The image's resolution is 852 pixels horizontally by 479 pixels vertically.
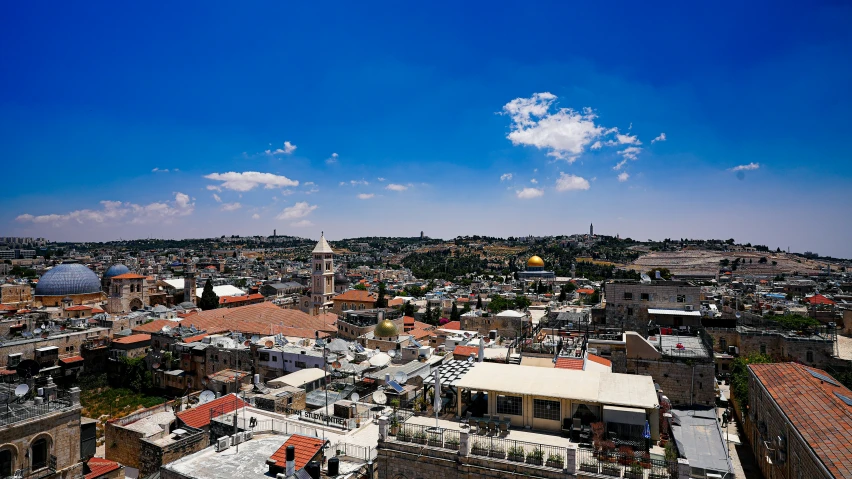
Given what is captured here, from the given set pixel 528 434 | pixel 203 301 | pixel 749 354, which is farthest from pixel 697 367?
pixel 203 301

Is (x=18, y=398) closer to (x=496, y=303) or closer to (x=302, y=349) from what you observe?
(x=302, y=349)

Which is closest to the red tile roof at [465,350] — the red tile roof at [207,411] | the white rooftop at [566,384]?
the white rooftop at [566,384]

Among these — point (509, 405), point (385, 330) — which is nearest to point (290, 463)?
point (509, 405)

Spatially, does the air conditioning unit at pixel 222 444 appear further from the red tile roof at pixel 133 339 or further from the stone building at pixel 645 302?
the red tile roof at pixel 133 339

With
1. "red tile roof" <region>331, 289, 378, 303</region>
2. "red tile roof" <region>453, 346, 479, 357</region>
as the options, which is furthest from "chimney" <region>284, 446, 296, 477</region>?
"red tile roof" <region>331, 289, 378, 303</region>

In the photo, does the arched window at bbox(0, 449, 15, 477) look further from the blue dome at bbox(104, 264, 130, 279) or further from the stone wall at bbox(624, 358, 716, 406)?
the blue dome at bbox(104, 264, 130, 279)

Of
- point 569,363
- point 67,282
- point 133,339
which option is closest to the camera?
point 569,363

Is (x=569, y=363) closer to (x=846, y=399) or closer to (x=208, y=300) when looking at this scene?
(x=846, y=399)
